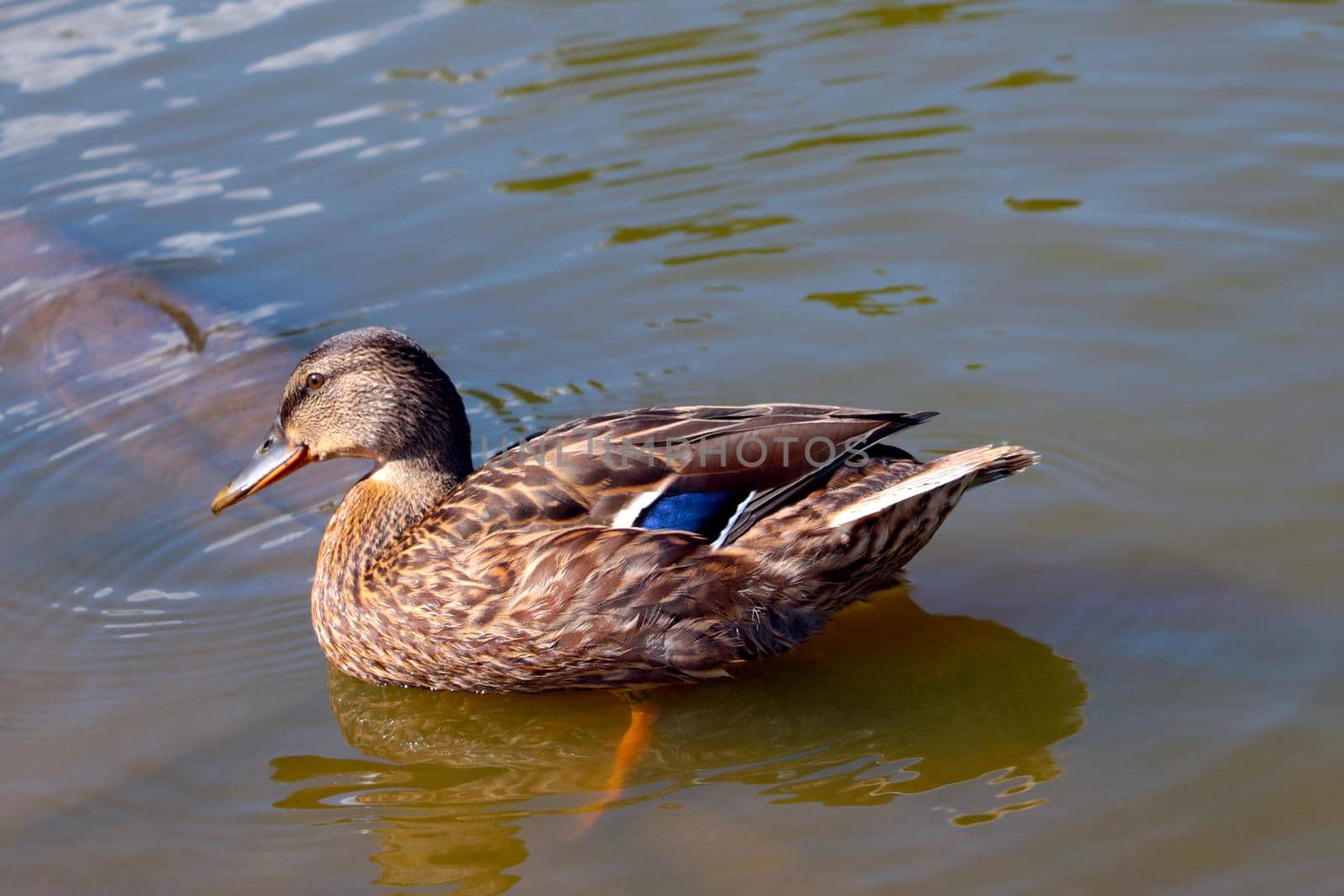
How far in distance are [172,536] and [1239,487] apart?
400 cm

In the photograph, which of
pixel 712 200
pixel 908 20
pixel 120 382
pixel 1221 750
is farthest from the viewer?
pixel 908 20

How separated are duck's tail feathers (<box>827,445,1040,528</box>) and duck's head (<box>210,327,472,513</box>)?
1.45m

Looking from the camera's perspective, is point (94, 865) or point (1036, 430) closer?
point (94, 865)

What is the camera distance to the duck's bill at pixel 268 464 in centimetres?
551

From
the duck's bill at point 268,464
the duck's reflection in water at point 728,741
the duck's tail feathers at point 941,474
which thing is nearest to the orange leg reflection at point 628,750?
the duck's reflection in water at point 728,741

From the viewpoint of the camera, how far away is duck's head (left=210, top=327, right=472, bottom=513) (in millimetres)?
5391

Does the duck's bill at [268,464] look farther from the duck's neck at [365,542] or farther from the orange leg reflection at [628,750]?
the orange leg reflection at [628,750]

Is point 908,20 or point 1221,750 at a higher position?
point 908,20

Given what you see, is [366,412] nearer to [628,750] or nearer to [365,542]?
[365,542]

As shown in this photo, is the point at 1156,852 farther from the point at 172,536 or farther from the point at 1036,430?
the point at 172,536

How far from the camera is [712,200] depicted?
7.96 meters

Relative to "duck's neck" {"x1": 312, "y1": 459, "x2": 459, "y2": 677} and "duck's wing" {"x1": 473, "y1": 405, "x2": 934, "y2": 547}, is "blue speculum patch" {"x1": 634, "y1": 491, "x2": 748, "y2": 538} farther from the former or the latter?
"duck's neck" {"x1": 312, "y1": 459, "x2": 459, "y2": 677}

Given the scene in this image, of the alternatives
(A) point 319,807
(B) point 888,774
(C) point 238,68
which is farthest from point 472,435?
(C) point 238,68

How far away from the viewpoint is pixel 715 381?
6.62m
